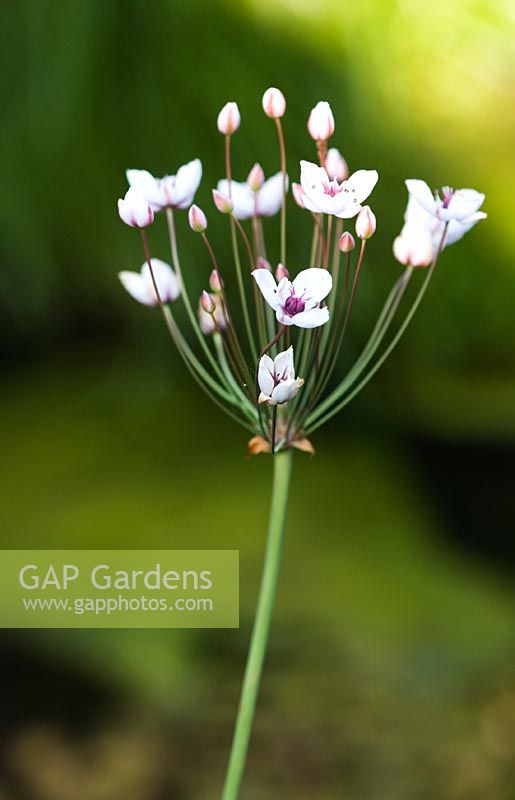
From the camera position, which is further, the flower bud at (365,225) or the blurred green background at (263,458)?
the blurred green background at (263,458)

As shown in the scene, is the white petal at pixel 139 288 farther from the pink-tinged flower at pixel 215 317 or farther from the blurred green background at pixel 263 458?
the blurred green background at pixel 263 458

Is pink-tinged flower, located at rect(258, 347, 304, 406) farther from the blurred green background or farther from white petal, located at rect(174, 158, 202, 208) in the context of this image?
the blurred green background

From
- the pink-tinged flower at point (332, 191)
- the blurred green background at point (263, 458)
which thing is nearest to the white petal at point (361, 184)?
the pink-tinged flower at point (332, 191)

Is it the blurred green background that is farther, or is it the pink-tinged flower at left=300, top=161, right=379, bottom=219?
the blurred green background

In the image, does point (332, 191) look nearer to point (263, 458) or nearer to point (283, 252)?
point (283, 252)

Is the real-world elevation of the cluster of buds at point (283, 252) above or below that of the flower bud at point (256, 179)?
below

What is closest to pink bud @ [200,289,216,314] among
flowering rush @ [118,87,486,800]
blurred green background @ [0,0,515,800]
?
flowering rush @ [118,87,486,800]
